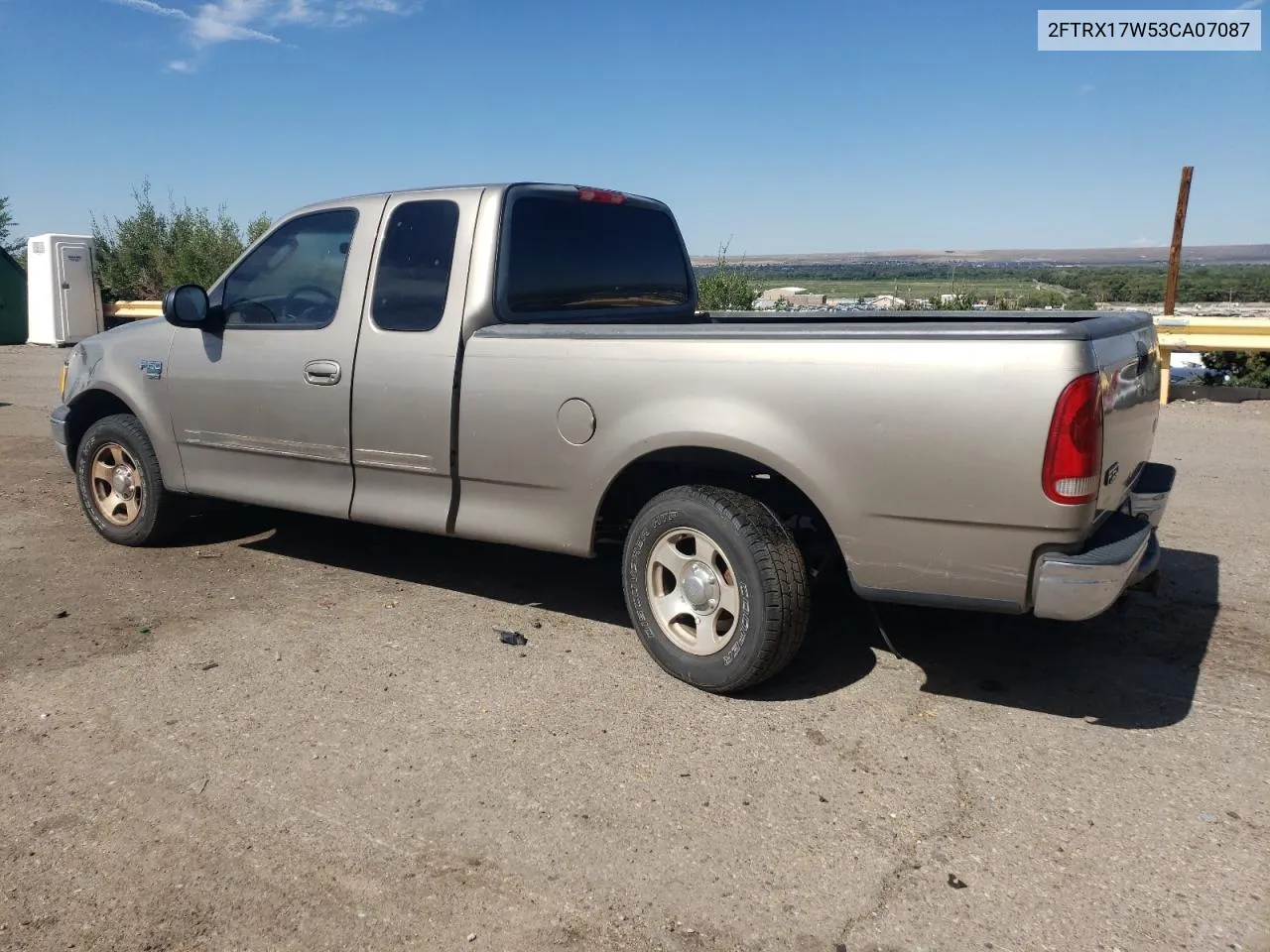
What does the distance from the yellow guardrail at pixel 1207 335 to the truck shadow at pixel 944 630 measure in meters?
6.60

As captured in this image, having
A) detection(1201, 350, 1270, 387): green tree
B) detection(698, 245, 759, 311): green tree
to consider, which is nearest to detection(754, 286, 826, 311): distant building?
detection(698, 245, 759, 311): green tree

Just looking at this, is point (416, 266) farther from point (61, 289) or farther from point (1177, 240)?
point (61, 289)

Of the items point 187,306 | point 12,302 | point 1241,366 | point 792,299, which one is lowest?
point 1241,366

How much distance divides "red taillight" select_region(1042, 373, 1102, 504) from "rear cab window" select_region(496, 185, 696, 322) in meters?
2.48

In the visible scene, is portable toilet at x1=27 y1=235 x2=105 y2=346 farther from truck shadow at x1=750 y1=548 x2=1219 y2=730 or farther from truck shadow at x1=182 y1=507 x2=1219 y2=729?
truck shadow at x1=750 y1=548 x2=1219 y2=730

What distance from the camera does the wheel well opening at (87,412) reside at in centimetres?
637

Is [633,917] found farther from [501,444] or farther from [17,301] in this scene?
[17,301]

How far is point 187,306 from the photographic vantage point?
220 inches

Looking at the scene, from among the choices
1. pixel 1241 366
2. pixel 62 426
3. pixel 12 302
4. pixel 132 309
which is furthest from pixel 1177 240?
pixel 12 302

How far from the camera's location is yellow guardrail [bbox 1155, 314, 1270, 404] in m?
11.6

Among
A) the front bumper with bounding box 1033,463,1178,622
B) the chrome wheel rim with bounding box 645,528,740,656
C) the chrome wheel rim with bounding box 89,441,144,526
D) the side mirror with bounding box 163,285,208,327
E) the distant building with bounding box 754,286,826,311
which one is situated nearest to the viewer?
the front bumper with bounding box 1033,463,1178,622

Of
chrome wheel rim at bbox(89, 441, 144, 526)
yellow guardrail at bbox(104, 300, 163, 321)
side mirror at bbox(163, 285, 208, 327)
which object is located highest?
yellow guardrail at bbox(104, 300, 163, 321)

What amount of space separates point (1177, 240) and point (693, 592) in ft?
50.7

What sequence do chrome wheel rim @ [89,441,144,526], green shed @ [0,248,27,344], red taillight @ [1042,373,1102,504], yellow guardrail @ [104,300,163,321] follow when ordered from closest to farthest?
red taillight @ [1042,373,1102,504] → chrome wheel rim @ [89,441,144,526] → yellow guardrail @ [104,300,163,321] → green shed @ [0,248,27,344]
